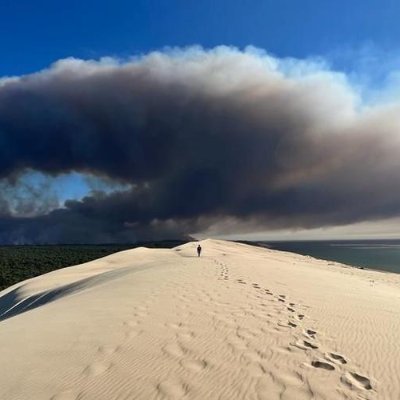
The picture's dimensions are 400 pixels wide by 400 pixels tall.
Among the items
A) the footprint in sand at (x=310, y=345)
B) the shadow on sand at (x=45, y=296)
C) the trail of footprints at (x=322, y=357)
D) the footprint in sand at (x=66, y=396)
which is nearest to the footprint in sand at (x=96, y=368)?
the footprint in sand at (x=66, y=396)

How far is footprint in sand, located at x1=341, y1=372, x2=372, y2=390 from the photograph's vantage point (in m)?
5.27

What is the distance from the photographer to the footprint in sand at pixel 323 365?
5.88 meters

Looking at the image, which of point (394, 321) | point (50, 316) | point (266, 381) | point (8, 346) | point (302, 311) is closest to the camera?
point (266, 381)

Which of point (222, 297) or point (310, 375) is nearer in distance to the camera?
point (310, 375)

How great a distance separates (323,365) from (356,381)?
626 millimetres

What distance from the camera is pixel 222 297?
1204 cm

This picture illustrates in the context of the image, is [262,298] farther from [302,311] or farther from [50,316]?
[50,316]

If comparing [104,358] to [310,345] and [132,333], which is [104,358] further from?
[310,345]

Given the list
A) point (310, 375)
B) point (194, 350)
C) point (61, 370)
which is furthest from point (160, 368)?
point (310, 375)

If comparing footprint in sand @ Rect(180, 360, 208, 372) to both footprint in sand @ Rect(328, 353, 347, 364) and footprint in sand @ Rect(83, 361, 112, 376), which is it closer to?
footprint in sand @ Rect(83, 361, 112, 376)

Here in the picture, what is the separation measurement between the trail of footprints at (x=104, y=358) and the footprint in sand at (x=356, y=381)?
352 cm

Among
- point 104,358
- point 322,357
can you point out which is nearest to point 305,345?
point 322,357

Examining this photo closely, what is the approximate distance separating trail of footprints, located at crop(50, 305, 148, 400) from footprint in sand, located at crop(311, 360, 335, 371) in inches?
125

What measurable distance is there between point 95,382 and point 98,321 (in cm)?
370
